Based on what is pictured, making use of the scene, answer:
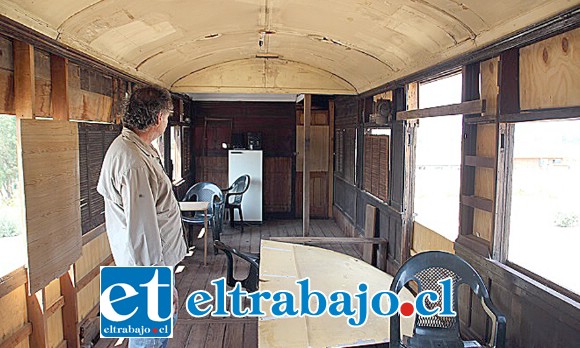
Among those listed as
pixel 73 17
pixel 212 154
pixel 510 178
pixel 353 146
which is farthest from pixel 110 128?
pixel 212 154

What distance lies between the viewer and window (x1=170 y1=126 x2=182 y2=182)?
6909 mm

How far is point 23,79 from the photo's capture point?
2.55 meters

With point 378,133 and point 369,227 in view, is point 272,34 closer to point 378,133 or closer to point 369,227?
point 378,133

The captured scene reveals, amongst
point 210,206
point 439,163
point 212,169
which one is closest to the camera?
point 439,163

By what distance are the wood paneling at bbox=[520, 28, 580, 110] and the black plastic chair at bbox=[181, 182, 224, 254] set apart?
4331mm

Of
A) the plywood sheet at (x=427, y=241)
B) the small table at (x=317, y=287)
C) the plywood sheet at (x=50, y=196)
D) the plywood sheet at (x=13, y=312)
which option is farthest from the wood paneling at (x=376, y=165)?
the plywood sheet at (x=13, y=312)

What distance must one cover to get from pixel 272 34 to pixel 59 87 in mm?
2115

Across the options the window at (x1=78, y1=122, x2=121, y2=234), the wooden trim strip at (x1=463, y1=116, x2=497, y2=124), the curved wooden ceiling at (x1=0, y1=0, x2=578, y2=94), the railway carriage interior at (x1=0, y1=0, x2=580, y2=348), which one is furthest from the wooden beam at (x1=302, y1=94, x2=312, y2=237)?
the wooden trim strip at (x1=463, y1=116, x2=497, y2=124)

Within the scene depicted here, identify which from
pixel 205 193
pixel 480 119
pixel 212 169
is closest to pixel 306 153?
pixel 205 193

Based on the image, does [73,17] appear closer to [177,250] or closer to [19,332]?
[177,250]

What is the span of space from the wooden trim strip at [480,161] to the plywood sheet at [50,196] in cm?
259

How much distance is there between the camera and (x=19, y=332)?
2.58 meters

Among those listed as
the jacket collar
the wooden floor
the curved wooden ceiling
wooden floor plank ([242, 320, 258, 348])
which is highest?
the curved wooden ceiling

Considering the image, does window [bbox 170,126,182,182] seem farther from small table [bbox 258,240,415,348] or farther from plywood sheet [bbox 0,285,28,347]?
plywood sheet [bbox 0,285,28,347]
